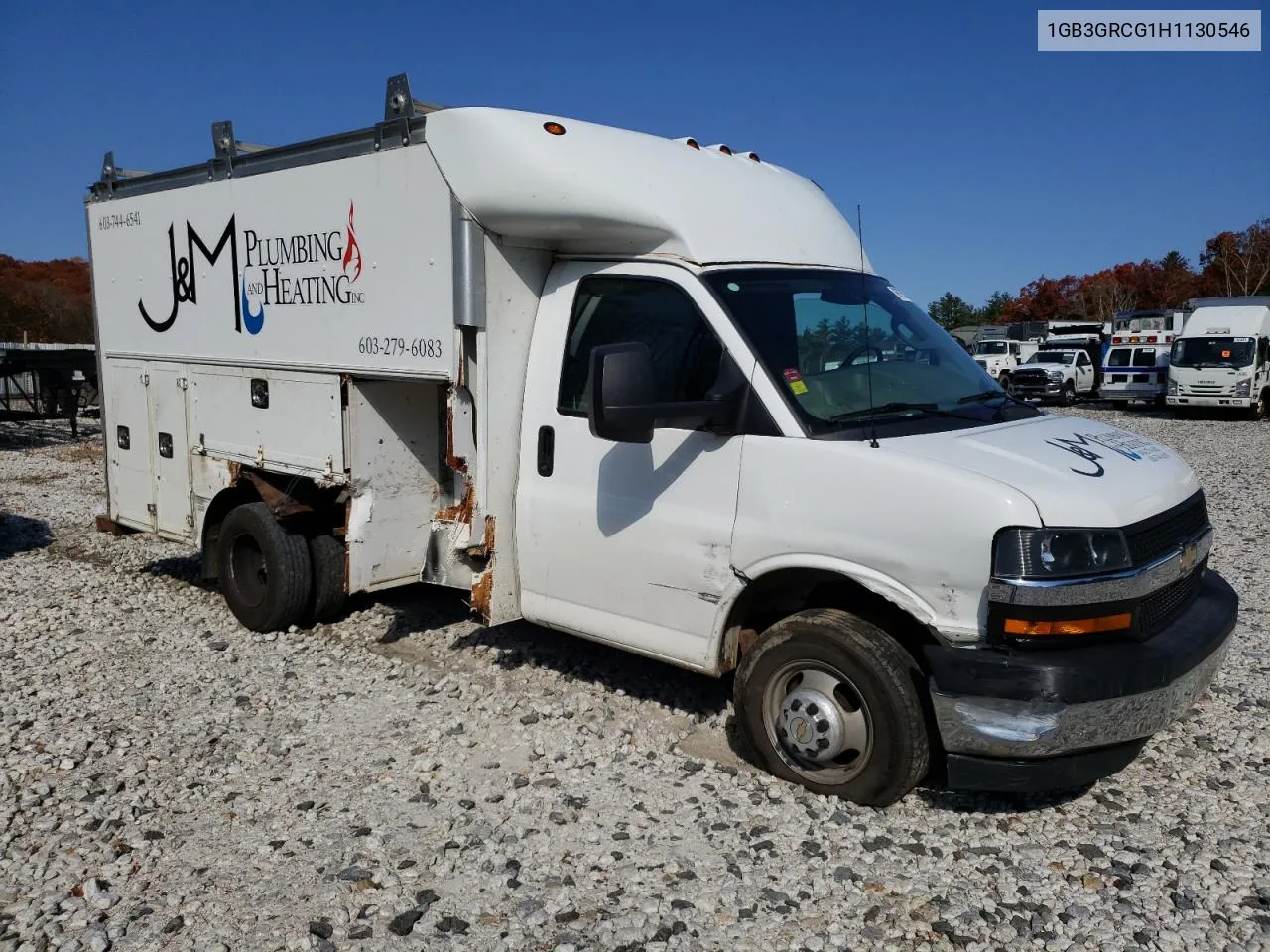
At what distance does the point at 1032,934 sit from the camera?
3408 mm

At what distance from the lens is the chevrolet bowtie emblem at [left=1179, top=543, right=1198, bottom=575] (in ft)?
13.6

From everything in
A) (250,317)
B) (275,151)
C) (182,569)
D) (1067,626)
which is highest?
(275,151)

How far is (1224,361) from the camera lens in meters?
25.2

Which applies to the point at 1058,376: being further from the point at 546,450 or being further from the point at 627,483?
the point at 627,483

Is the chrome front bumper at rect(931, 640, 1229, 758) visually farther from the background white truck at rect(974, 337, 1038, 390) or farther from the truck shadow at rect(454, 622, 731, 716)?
the background white truck at rect(974, 337, 1038, 390)

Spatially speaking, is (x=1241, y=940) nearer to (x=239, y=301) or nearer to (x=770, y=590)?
(x=770, y=590)

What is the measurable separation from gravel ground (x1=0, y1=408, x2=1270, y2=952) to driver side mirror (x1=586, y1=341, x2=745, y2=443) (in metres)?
1.62

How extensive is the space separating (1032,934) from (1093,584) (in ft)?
4.07

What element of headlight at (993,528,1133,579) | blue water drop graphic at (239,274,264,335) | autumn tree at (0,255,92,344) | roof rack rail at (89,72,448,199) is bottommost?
headlight at (993,528,1133,579)

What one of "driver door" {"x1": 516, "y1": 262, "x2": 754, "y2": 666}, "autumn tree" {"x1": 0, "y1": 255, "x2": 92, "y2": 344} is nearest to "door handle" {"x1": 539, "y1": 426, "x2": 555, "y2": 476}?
"driver door" {"x1": 516, "y1": 262, "x2": 754, "y2": 666}

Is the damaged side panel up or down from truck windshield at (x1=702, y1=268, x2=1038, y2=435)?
down

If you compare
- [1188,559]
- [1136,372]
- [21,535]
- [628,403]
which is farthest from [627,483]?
[1136,372]

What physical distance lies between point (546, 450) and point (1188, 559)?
2902 millimetres

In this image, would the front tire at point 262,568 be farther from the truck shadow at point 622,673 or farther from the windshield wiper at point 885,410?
the windshield wiper at point 885,410
